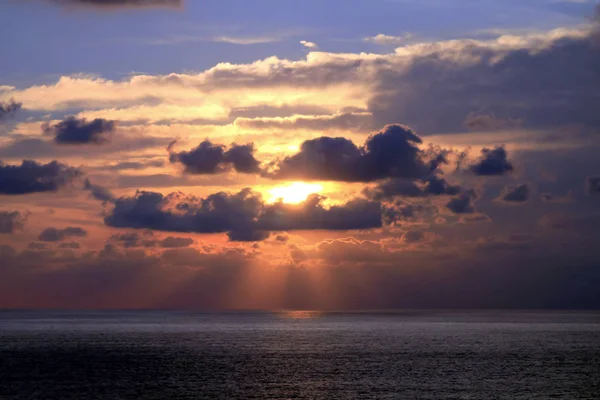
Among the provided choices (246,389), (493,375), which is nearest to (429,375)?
(493,375)

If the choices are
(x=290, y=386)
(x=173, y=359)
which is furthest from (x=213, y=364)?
(x=290, y=386)

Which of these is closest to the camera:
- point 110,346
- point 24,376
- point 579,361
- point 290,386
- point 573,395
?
point 573,395

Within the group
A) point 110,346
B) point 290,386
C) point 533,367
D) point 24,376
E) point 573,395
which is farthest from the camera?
point 110,346

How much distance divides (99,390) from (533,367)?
7163 cm

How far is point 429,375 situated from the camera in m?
118

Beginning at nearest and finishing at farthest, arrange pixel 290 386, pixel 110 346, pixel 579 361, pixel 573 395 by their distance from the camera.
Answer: pixel 573 395
pixel 290 386
pixel 579 361
pixel 110 346

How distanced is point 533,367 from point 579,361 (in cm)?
1900

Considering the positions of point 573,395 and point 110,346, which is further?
point 110,346

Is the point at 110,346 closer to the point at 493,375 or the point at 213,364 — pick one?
the point at 213,364

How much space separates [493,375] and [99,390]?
56.9 m

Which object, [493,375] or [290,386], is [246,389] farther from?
[493,375]

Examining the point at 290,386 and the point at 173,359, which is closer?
the point at 290,386

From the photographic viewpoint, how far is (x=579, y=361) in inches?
5753

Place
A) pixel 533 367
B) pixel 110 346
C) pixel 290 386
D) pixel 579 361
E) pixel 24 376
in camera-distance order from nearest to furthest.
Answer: pixel 290 386, pixel 24 376, pixel 533 367, pixel 579 361, pixel 110 346
